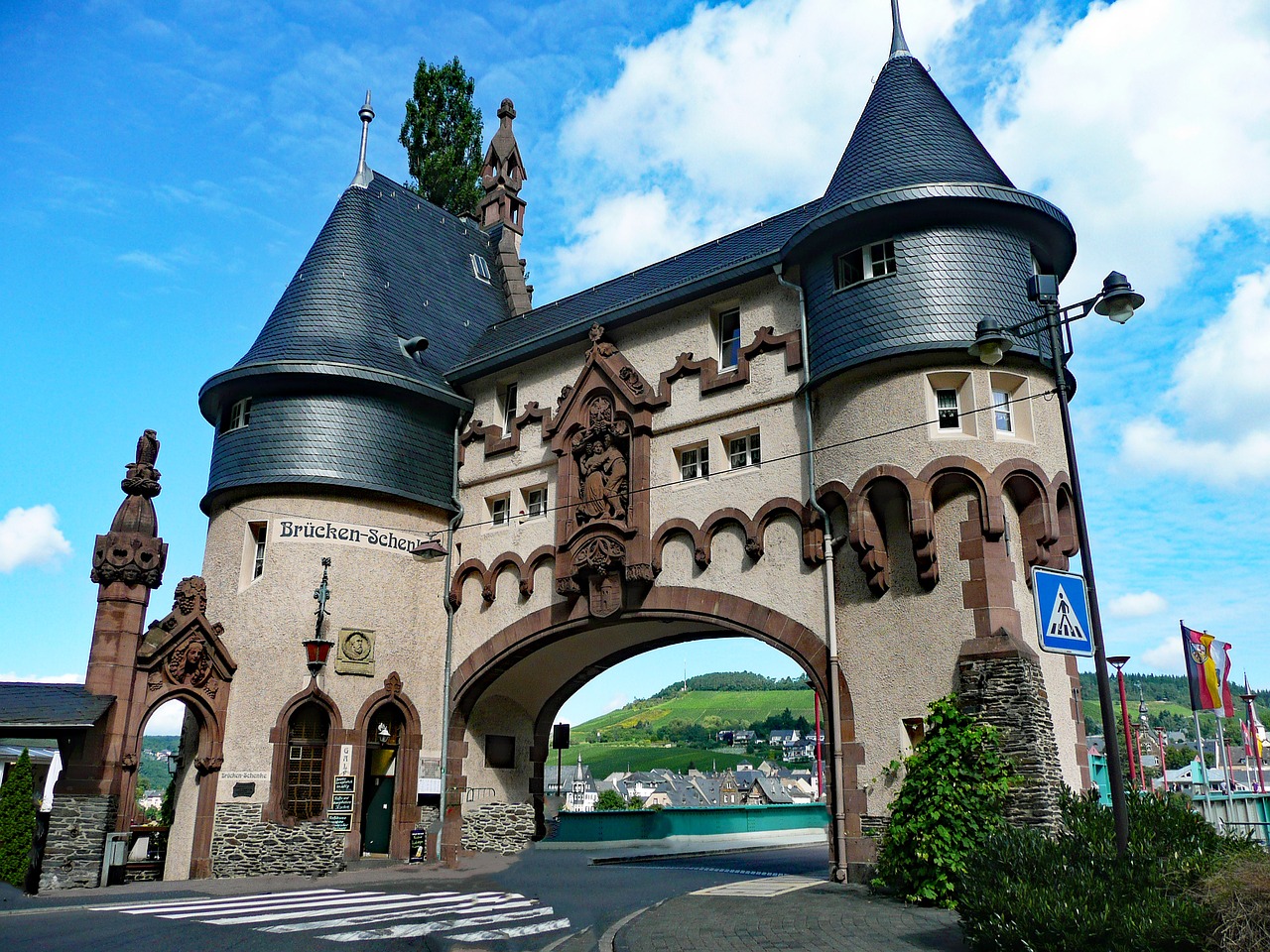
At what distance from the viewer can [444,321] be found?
29.2 metres

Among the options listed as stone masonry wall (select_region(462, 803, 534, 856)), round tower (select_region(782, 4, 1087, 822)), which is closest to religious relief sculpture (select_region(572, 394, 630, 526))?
round tower (select_region(782, 4, 1087, 822))

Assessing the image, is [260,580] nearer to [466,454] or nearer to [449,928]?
[466,454]

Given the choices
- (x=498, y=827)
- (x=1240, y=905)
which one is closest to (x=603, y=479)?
(x=498, y=827)

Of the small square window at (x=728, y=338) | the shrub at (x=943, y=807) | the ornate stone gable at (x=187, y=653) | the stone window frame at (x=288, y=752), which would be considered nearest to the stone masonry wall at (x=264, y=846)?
the stone window frame at (x=288, y=752)

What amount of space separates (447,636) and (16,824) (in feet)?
31.6

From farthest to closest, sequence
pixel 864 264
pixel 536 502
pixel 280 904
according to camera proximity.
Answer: pixel 536 502, pixel 864 264, pixel 280 904

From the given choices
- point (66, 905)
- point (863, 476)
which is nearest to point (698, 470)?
point (863, 476)

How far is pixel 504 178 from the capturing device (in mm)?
36438

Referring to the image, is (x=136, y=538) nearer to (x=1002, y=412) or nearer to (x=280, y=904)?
(x=280, y=904)

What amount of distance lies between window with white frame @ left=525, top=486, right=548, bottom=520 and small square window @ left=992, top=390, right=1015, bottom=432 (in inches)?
422

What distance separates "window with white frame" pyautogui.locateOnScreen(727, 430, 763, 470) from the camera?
20.8 metres

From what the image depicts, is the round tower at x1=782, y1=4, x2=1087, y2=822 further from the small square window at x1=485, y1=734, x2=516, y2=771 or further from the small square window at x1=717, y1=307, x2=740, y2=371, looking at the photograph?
the small square window at x1=485, y1=734, x2=516, y2=771

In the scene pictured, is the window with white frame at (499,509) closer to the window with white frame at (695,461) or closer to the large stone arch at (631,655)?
the large stone arch at (631,655)

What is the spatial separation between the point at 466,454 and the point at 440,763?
767 centimetres
